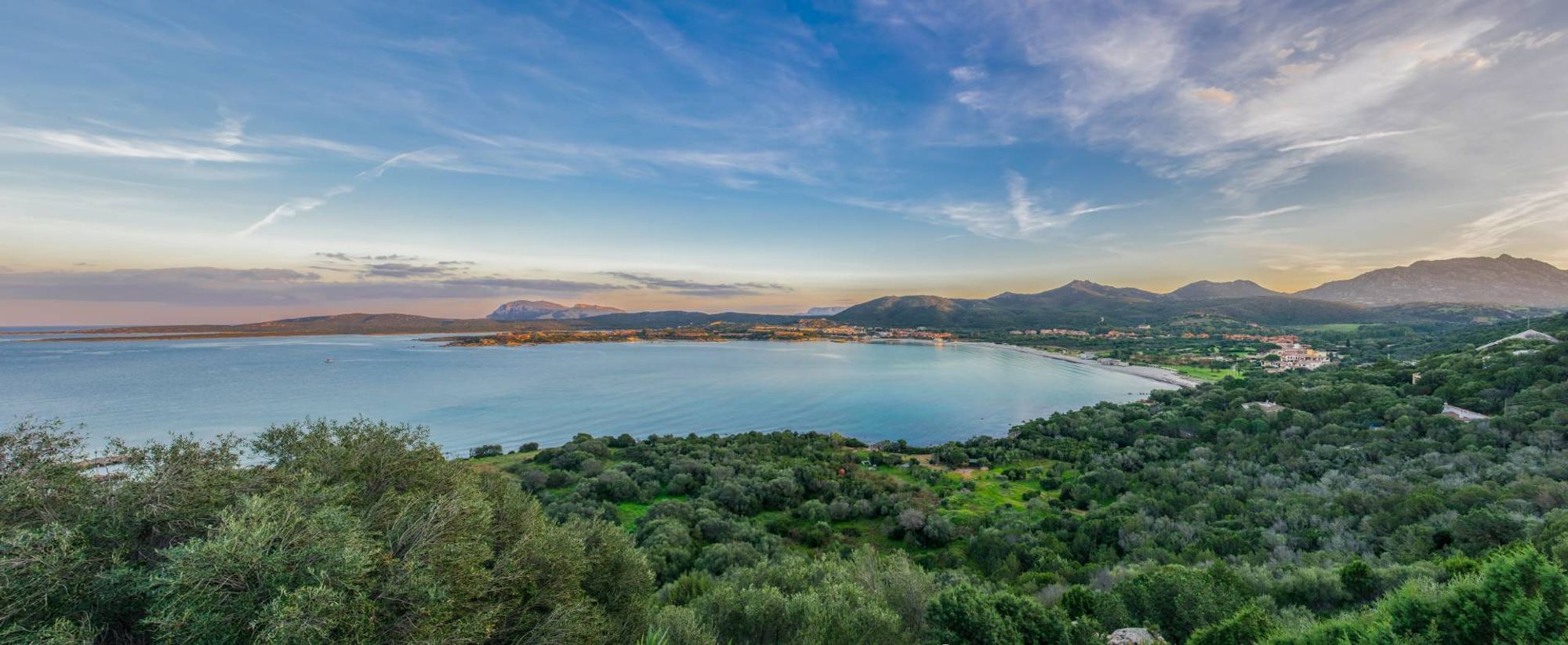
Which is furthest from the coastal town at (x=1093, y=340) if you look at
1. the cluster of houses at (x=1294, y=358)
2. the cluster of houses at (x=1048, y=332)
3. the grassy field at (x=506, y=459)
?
the grassy field at (x=506, y=459)

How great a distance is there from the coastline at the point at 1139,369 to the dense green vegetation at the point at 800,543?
37.1m

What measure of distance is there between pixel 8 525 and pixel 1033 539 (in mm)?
22201

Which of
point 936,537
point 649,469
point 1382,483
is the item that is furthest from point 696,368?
Answer: point 1382,483

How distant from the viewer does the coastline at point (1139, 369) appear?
6262 cm

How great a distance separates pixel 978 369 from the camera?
81.9 meters

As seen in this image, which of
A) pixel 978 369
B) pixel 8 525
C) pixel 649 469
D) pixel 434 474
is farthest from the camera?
pixel 978 369

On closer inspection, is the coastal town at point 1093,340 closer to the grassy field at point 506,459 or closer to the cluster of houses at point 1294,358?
the cluster of houses at point 1294,358

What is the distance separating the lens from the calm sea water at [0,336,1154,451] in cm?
4347

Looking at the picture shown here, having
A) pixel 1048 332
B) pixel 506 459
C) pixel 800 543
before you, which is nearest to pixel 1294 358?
pixel 1048 332

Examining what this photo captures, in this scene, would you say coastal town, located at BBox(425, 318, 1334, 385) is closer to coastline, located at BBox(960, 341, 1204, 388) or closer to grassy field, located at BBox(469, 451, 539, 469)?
coastline, located at BBox(960, 341, 1204, 388)

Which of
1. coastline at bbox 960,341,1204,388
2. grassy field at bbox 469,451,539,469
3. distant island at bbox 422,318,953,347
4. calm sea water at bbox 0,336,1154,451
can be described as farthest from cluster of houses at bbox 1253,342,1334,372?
grassy field at bbox 469,451,539,469

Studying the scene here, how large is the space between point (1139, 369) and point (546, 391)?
82310 mm

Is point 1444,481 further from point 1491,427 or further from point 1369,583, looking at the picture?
point 1369,583

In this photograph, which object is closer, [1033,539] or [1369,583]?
[1369,583]
